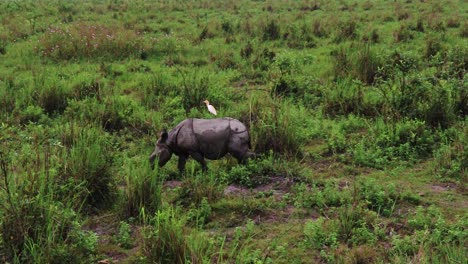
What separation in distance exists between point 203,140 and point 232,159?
72 cm

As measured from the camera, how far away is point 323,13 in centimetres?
1677

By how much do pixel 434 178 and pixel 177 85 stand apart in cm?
473

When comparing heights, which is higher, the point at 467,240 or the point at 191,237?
the point at 191,237

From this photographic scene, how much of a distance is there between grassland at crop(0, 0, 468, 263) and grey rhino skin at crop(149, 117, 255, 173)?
0.23 m

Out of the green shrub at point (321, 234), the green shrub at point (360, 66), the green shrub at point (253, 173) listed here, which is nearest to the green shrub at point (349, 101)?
the green shrub at point (360, 66)

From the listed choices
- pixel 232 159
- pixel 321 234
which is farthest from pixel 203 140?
pixel 321 234

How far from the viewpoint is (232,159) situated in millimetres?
5758

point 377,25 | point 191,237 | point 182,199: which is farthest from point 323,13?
point 191,237

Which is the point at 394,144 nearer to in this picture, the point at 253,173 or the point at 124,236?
the point at 253,173

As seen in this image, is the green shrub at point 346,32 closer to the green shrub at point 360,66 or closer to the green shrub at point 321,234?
the green shrub at point 360,66

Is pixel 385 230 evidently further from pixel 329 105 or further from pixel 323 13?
pixel 323 13

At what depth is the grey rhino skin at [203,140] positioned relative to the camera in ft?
16.9

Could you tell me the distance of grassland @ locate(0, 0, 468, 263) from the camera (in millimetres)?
3871

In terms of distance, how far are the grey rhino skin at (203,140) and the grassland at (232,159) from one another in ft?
0.75
